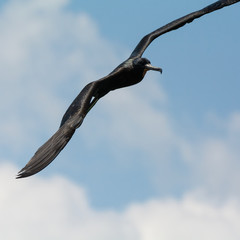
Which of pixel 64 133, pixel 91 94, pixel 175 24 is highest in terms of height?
pixel 175 24

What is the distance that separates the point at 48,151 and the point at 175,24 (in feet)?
19.0

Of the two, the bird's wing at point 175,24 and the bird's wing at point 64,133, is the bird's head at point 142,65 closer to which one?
the bird's wing at point 175,24

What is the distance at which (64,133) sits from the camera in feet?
56.4

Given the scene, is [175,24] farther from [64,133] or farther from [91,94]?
[64,133]

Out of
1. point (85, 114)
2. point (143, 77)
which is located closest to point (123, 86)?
point (143, 77)

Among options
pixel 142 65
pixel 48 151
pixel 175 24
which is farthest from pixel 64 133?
pixel 175 24

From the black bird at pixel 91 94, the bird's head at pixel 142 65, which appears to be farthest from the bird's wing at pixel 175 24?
the bird's head at pixel 142 65

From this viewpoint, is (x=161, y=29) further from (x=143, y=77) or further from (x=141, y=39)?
(x=143, y=77)

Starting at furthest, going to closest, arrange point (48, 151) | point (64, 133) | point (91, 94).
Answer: point (91, 94)
point (64, 133)
point (48, 151)

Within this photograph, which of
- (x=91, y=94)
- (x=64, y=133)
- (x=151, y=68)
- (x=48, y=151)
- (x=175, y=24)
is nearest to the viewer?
(x=48, y=151)

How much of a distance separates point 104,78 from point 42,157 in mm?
2751

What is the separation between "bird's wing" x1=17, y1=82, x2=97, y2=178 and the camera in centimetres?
1609

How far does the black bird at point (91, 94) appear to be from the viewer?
16406 mm

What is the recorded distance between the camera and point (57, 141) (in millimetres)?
16969
